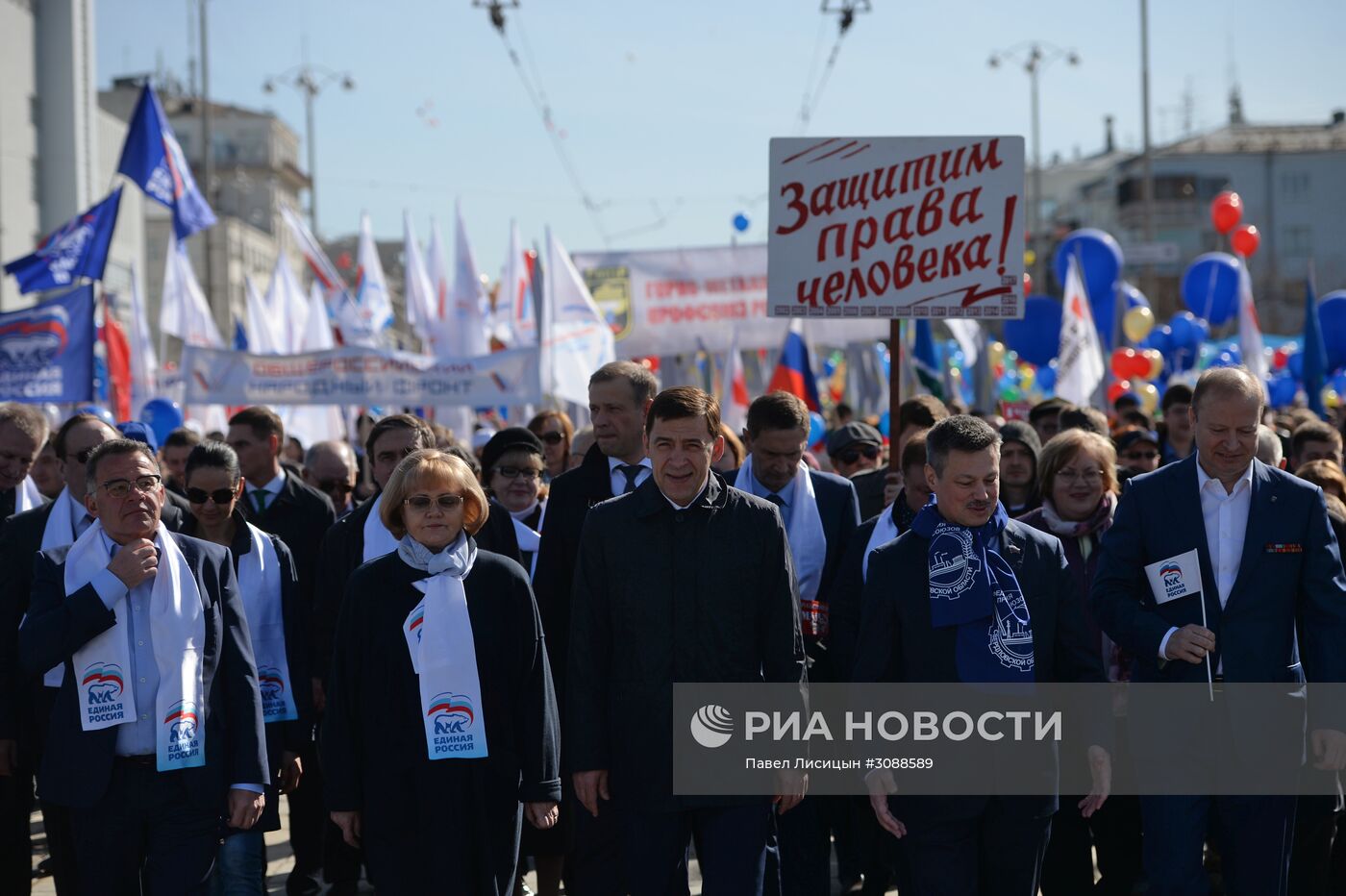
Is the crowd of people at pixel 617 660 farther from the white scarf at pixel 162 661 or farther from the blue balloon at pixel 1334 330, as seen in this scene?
the blue balloon at pixel 1334 330

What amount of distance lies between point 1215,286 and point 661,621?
65.2ft

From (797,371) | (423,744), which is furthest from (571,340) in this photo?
(423,744)

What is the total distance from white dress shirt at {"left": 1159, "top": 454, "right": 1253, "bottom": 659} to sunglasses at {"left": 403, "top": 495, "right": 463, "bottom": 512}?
2.38 m

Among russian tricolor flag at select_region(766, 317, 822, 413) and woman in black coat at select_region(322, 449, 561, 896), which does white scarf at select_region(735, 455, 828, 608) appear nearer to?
woman in black coat at select_region(322, 449, 561, 896)

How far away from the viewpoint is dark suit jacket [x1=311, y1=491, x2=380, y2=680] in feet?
19.4

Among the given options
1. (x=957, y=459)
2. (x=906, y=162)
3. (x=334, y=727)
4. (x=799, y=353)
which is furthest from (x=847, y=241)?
(x=799, y=353)

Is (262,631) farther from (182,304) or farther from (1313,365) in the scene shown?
(182,304)

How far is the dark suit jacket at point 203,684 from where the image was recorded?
4.55 meters

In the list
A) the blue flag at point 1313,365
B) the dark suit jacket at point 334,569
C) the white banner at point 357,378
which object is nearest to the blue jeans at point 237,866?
the dark suit jacket at point 334,569

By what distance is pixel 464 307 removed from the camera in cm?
1925

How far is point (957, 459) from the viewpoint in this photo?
15.5ft

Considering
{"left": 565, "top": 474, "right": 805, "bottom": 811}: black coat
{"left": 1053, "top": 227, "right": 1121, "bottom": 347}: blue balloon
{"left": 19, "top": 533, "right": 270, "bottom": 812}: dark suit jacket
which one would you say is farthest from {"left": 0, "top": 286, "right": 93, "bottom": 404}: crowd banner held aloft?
{"left": 1053, "top": 227, "right": 1121, "bottom": 347}: blue balloon

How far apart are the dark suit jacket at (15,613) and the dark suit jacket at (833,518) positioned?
289cm

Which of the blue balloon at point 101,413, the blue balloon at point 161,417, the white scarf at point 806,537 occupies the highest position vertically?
the blue balloon at point 161,417
